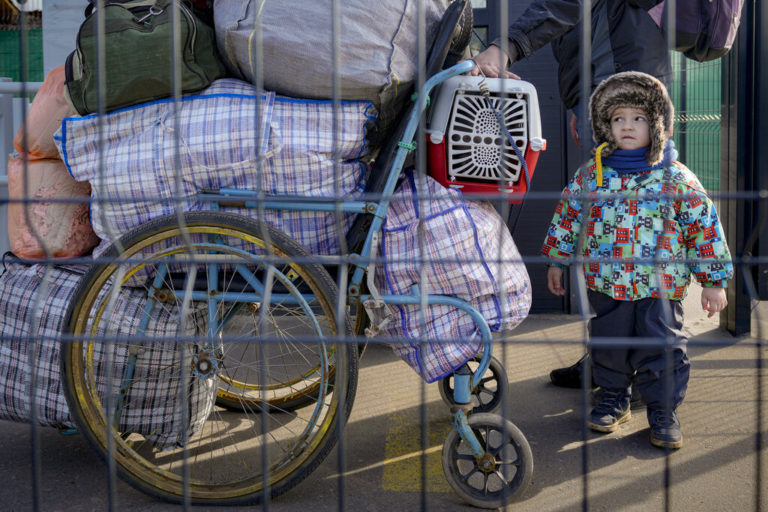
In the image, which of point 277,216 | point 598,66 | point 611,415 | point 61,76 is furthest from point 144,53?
point 611,415

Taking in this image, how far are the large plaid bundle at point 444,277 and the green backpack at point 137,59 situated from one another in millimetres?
724

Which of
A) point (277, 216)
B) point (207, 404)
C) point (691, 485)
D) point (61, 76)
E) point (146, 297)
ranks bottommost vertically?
point (691, 485)

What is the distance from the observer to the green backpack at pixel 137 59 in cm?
234

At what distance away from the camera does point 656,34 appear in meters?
3.09

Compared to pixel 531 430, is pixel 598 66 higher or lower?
higher

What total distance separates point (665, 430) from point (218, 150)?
1.75 m

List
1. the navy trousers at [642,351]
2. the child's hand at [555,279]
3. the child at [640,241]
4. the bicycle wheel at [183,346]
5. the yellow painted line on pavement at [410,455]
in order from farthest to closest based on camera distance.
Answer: the child's hand at [555,279]
the navy trousers at [642,351]
the child at [640,241]
the yellow painted line on pavement at [410,455]
the bicycle wheel at [183,346]

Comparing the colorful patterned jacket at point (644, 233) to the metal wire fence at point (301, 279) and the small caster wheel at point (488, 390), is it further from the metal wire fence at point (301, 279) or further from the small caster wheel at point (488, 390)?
the small caster wheel at point (488, 390)

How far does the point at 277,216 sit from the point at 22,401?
97 cm

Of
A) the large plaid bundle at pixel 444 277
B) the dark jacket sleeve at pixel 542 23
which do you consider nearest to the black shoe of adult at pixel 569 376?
the large plaid bundle at pixel 444 277

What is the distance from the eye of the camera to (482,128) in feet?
8.15

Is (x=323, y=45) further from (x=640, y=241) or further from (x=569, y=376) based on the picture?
(x=569, y=376)

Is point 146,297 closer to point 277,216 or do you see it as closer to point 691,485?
point 277,216

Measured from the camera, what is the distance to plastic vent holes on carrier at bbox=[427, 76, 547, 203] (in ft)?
8.11
